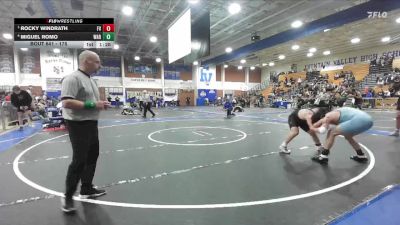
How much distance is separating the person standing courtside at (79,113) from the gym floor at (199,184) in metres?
0.37

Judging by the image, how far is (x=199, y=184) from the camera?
10.1 feet

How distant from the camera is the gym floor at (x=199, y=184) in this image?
2271 millimetres

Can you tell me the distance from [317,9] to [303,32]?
1.40 meters

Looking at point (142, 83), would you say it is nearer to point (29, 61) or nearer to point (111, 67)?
point (111, 67)

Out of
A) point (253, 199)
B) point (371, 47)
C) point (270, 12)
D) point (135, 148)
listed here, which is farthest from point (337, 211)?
point (371, 47)

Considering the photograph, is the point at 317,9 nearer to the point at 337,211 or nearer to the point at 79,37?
the point at 79,37

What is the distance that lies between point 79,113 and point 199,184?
1656 millimetres

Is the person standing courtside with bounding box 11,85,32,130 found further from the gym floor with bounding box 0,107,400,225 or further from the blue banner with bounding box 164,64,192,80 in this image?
the blue banner with bounding box 164,64,192,80

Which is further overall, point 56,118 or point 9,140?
point 56,118

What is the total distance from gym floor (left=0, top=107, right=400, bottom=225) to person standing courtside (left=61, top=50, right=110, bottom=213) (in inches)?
14.5

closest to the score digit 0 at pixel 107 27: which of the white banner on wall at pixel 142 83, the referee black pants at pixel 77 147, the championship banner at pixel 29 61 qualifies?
the referee black pants at pixel 77 147

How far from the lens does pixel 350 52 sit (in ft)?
83.3

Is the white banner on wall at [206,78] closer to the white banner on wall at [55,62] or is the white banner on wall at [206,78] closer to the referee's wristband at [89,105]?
the white banner on wall at [55,62]
